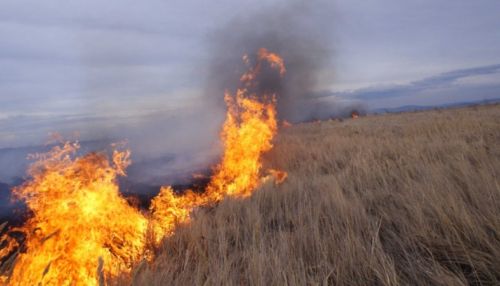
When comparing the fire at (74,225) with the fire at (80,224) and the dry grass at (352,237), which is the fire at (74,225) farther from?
the dry grass at (352,237)

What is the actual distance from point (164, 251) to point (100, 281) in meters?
0.98

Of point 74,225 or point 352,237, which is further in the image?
point 74,225

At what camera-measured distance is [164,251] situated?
3.65m

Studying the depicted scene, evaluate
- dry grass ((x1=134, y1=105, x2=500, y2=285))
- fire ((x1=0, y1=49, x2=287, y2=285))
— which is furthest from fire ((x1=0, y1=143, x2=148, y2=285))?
dry grass ((x1=134, y1=105, x2=500, y2=285))

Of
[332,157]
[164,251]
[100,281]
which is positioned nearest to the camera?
[100,281]

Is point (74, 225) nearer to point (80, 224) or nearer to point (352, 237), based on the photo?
point (80, 224)

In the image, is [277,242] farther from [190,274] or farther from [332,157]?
[332,157]

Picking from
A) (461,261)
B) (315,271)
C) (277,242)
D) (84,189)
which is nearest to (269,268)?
(315,271)

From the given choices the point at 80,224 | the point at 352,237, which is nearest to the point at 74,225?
the point at 80,224

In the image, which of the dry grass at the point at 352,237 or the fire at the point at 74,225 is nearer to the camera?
the dry grass at the point at 352,237

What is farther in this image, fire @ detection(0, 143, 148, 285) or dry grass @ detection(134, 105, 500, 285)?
fire @ detection(0, 143, 148, 285)

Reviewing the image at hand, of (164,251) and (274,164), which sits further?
(274,164)

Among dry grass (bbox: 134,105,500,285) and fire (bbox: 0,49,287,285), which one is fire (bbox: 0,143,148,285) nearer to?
fire (bbox: 0,49,287,285)

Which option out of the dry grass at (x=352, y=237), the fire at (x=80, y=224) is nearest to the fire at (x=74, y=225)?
the fire at (x=80, y=224)
